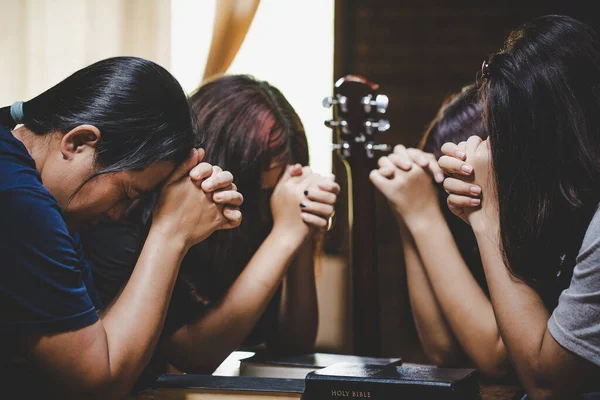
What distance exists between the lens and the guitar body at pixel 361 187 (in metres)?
1.74

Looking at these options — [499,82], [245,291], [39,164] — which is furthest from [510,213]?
[39,164]

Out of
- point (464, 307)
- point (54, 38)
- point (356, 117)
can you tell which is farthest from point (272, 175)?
point (54, 38)

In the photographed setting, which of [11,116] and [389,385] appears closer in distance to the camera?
[389,385]

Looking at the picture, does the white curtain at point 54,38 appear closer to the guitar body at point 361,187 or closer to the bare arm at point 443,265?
the guitar body at point 361,187

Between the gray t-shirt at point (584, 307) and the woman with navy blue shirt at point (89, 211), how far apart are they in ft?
1.88

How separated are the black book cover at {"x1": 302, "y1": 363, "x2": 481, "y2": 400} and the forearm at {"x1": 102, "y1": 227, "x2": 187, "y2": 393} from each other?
245mm

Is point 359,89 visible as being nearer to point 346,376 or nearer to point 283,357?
point 283,357

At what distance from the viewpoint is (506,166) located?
120cm

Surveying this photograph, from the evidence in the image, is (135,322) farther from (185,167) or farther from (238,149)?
(238,149)

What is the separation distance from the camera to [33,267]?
3.14 feet

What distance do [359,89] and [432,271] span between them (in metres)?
0.52

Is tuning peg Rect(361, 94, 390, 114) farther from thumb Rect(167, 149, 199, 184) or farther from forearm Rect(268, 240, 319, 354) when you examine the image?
thumb Rect(167, 149, 199, 184)

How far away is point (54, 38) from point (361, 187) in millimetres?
1038

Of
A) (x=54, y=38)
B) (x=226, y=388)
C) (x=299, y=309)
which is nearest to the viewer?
(x=226, y=388)
